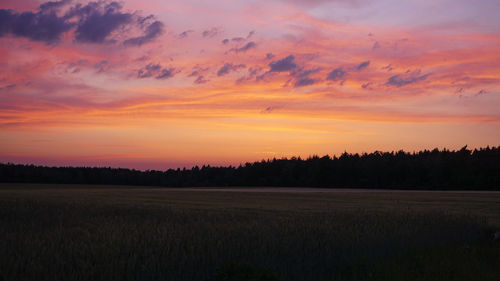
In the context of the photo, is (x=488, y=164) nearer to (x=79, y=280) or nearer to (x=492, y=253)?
(x=492, y=253)

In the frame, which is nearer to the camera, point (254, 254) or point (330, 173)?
point (254, 254)

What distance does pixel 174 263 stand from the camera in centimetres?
989

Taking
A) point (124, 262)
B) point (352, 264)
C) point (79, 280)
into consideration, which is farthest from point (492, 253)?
point (79, 280)

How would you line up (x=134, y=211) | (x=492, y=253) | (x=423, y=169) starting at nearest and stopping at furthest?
(x=492, y=253), (x=134, y=211), (x=423, y=169)

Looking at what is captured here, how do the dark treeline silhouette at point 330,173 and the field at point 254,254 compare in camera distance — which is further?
the dark treeline silhouette at point 330,173

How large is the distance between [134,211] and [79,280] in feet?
56.8

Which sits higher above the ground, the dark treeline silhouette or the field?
the dark treeline silhouette

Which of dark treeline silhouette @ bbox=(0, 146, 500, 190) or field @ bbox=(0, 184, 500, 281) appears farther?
dark treeline silhouette @ bbox=(0, 146, 500, 190)

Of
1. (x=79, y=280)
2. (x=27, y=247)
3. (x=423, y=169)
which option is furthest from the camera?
(x=423, y=169)

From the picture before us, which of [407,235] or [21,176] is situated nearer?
[407,235]

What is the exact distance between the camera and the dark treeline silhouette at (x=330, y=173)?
88.1 metres

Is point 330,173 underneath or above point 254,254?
above

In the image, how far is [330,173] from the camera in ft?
346

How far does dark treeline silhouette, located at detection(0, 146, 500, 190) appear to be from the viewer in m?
88.1
